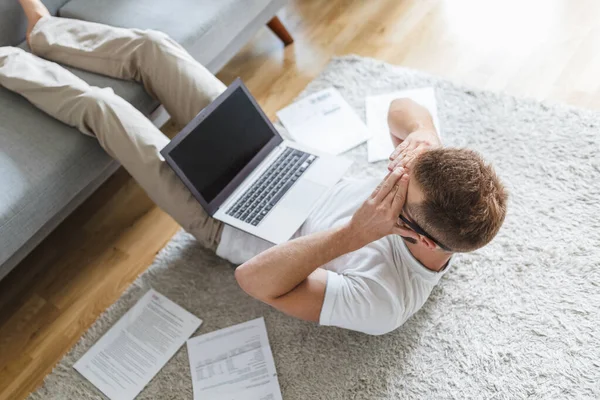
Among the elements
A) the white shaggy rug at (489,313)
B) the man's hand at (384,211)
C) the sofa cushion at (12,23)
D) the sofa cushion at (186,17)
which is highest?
the sofa cushion at (12,23)

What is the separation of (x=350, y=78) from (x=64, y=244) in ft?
4.23

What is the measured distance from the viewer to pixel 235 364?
142 cm

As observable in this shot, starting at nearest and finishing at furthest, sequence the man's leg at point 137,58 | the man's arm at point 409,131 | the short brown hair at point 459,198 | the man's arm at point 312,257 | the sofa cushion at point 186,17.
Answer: the short brown hair at point 459,198, the man's arm at point 312,257, the man's arm at point 409,131, the man's leg at point 137,58, the sofa cushion at point 186,17

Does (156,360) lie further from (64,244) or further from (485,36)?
(485,36)

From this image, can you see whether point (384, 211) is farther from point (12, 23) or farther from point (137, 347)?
point (12, 23)

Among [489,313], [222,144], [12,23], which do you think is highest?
[12,23]

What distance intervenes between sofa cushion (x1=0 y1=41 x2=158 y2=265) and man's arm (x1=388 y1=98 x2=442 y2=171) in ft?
2.87

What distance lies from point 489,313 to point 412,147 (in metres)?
0.55

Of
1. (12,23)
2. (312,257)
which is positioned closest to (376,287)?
(312,257)

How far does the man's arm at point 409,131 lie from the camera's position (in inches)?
46.8

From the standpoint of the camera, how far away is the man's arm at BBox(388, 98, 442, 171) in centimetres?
119

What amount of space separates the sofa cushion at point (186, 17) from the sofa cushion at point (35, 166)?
0.31 meters

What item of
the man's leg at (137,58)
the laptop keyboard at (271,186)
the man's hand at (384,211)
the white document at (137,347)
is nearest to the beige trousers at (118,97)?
the man's leg at (137,58)

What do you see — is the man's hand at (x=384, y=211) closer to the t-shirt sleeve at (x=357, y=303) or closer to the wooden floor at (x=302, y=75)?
the t-shirt sleeve at (x=357, y=303)
